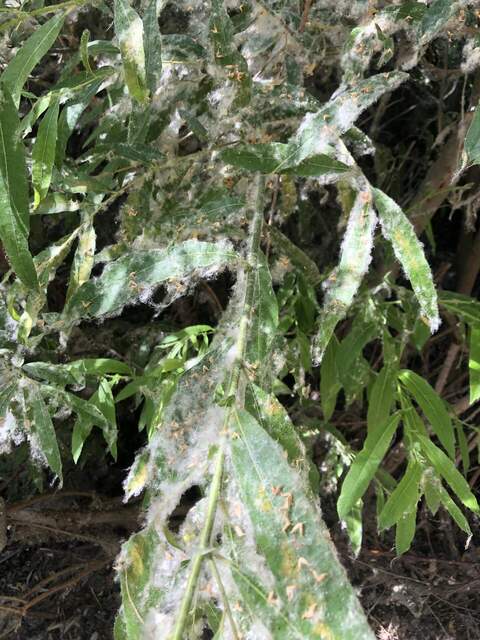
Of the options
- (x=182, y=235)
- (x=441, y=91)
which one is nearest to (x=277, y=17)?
(x=182, y=235)

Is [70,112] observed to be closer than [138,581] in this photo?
No

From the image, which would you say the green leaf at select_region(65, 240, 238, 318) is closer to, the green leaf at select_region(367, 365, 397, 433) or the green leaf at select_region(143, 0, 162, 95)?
the green leaf at select_region(143, 0, 162, 95)

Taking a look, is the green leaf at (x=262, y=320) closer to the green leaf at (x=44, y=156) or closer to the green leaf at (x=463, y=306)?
the green leaf at (x=44, y=156)

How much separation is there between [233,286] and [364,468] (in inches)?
11.4

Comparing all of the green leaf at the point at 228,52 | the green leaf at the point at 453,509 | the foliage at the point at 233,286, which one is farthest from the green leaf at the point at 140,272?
the green leaf at the point at 453,509

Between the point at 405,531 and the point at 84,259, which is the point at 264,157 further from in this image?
the point at 405,531

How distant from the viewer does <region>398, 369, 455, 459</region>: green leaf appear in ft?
2.99

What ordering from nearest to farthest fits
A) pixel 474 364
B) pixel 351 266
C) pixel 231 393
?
1. pixel 231 393
2. pixel 351 266
3. pixel 474 364

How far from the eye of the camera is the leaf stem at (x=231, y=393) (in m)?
0.42

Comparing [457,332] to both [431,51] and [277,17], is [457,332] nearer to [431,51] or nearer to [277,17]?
[431,51]

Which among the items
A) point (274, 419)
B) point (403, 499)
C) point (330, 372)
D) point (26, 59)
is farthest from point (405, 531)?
point (26, 59)

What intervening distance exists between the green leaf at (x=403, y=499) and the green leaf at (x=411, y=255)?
0.32 metres

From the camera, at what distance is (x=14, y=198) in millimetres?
565

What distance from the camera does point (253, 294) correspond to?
69 cm
